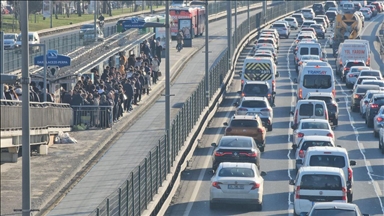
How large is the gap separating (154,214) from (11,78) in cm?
853

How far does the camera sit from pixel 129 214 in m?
22.3

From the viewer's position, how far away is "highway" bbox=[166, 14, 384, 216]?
29.1 meters

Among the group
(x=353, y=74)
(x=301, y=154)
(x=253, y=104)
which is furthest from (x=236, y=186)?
(x=353, y=74)

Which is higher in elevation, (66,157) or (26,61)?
(26,61)

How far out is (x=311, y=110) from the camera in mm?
42438

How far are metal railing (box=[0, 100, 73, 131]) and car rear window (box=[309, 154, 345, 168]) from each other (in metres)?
7.73

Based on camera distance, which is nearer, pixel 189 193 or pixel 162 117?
pixel 189 193

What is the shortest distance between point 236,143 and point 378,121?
10863mm

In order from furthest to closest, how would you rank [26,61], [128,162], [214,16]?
[214,16] < [128,162] < [26,61]

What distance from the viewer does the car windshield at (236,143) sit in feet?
108

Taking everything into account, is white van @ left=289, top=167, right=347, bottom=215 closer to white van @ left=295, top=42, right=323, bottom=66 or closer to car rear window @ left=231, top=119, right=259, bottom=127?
car rear window @ left=231, top=119, right=259, bottom=127

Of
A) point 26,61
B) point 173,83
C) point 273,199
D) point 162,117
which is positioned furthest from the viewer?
point 173,83

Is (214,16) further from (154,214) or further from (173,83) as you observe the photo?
(154,214)

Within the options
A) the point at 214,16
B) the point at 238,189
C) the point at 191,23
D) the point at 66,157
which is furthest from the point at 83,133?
the point at 214,16
